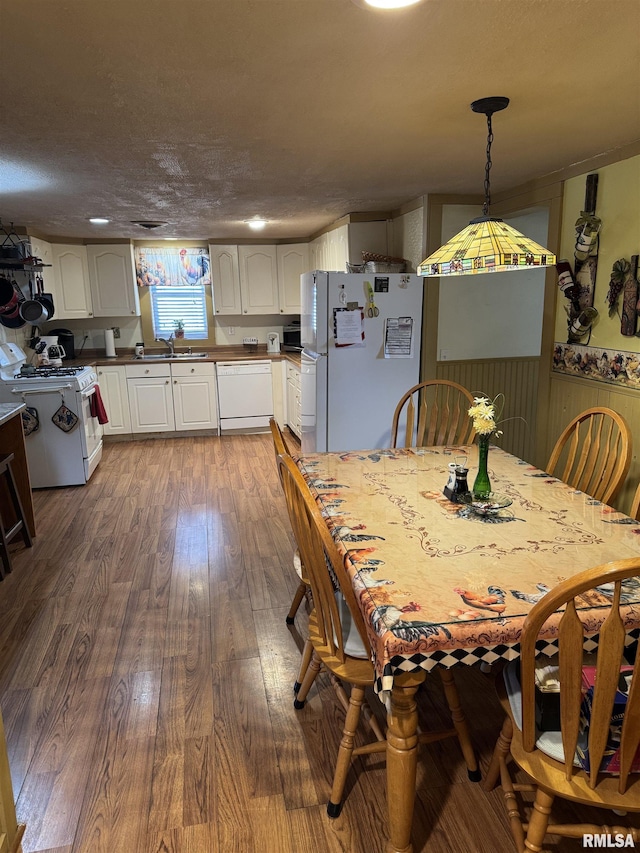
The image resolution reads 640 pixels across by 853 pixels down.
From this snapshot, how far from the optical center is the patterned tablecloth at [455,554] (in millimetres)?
1274

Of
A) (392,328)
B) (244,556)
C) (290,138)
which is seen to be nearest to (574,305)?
(392,328)

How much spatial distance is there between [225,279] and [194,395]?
1.33 meters

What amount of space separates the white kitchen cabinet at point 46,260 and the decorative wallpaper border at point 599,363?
4.36 meters

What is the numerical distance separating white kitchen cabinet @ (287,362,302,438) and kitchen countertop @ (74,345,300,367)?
0.11 m

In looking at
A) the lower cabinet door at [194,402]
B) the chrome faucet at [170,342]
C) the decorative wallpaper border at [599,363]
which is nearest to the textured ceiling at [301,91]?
the decorative wallpaper border at [599,363]

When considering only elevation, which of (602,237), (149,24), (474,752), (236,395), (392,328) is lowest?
(474,752)

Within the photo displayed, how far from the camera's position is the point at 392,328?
3949 mm

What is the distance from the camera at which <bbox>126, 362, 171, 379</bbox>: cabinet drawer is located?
5754mm

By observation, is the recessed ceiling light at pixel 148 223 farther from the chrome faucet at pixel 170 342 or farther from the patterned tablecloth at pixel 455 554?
the patterned tablecloth at pixel 455 554

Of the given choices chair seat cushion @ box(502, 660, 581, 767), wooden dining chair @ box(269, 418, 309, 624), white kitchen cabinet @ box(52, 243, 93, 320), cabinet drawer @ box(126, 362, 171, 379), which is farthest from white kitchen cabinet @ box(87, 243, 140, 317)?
chair seat cushion @ box(502, 660, 581, 767)

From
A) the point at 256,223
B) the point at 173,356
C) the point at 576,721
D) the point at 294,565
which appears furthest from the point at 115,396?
the point at 576,721

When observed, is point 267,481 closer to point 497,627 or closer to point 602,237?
point 602,237

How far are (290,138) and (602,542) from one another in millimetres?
2027

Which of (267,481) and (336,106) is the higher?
(336,106)
